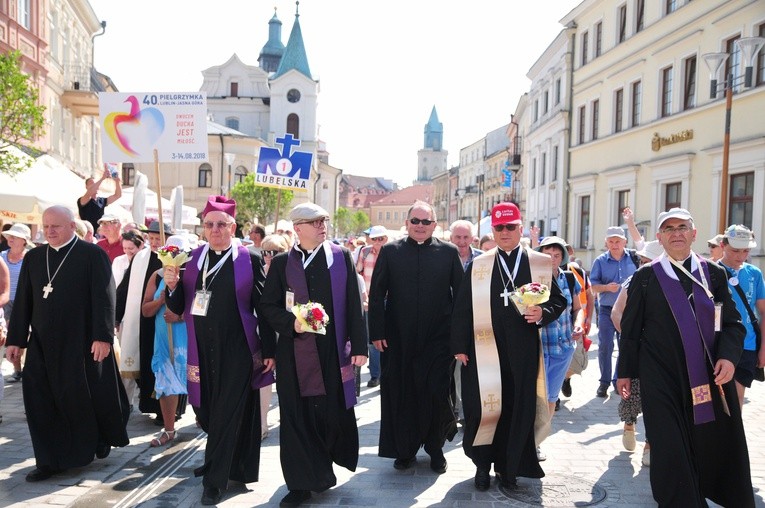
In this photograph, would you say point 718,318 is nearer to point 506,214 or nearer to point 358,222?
point 506,214

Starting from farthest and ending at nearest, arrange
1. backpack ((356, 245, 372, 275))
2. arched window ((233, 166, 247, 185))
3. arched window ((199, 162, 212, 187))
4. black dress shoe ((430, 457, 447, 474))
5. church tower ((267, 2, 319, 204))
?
1. church tower ((267, 2, 319, 204))
2. arched window ((233, 166, 247, 185))
3. arched window ((199, 162, 212, 187))
4. backpack ((356, 245, 372, 275))
5. black dress shoe ((430, 457, 447, 474))

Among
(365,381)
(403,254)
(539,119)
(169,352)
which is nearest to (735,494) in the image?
(403,254)

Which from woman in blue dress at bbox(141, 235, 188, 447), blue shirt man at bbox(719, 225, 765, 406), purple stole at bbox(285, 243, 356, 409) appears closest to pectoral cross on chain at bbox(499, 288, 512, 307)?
purple stole at bbox(285, 243, 356, 409)

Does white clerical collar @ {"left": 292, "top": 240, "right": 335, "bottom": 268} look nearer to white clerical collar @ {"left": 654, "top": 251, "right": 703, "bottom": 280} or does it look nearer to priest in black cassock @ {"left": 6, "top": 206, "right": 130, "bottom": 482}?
priest in black cassock @ {"left": 6, "top": 206, "right": 130, "bottom": 482}

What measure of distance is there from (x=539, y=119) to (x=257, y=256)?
118 ft

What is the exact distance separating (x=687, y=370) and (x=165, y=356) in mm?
4282

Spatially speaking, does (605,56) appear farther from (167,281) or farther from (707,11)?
(167,281)

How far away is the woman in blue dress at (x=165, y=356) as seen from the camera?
6336 mm

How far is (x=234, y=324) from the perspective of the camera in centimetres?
514

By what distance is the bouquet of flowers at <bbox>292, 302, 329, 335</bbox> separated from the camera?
481cm

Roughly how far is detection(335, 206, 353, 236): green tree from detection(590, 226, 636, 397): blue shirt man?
96032 millimetres

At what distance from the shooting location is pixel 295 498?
4.91 metres

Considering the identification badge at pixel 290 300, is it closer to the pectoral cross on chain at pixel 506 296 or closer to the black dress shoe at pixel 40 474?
the pectoral cross on chain at pixel 506 296

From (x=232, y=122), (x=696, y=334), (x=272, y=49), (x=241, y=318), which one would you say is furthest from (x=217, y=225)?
(x=272, y=49)
